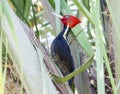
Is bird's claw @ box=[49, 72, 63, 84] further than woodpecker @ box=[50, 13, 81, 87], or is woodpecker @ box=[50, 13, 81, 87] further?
woodpecker @ box=[50, 13, 81, 87]

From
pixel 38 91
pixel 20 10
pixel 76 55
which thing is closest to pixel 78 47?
pixel 76 55

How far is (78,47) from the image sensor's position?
76 cm

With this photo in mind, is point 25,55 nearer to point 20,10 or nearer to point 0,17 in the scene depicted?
point 0,17

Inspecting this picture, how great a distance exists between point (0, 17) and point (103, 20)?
38 centimetres

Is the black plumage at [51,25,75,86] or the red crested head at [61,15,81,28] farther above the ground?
the red crested head at [61,15,81,28]

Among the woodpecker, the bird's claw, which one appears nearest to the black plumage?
the woodpecker

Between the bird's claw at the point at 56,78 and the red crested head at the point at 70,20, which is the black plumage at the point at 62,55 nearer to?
the red crested head at the point at 70,20

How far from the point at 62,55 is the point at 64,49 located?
4cm

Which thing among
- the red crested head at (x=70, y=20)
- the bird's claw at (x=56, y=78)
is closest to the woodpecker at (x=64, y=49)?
the red crested head at (x=70, y=20)

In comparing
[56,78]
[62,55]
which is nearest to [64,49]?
[62,55]

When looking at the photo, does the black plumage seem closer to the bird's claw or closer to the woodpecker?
the woodpecker

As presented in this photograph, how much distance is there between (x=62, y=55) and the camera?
807 mm

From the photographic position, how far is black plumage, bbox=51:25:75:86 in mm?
764

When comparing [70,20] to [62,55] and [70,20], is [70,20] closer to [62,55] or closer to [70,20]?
[70,20]
